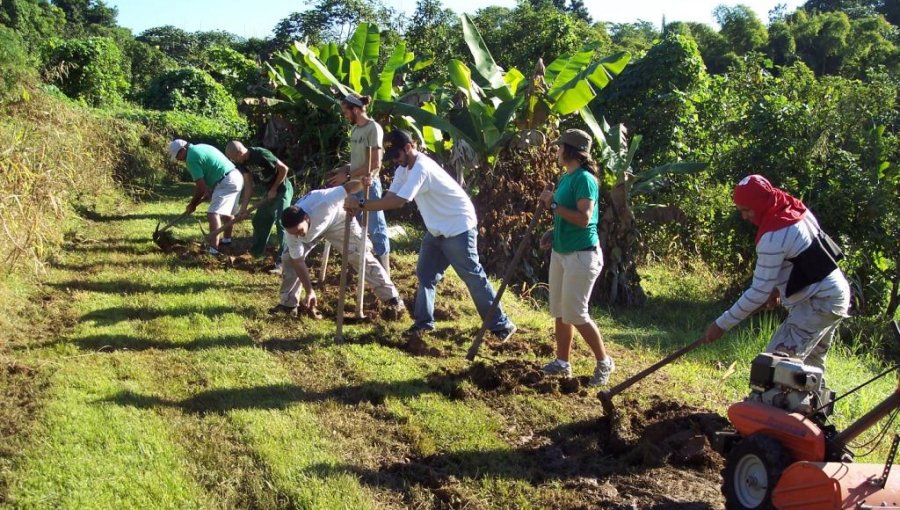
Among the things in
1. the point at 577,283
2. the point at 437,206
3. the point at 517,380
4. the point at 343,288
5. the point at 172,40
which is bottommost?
the point at 517,380

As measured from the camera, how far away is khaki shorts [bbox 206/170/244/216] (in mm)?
10477

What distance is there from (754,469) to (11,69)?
13.4 meters

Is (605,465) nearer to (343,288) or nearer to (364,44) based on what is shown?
(343,288)

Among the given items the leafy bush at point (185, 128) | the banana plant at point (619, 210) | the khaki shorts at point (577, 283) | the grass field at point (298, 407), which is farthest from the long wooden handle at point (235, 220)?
the leafy bush at point (185, 128)

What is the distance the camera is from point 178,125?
65.5 feet

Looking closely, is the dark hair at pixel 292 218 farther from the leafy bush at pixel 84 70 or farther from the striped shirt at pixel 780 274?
the leafy bush at pixel 84 70

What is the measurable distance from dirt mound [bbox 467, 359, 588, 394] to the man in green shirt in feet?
17.2

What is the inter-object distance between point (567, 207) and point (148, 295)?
15.9ft

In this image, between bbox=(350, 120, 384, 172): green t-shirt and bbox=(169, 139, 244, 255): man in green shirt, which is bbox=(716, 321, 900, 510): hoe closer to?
bbox=(350, 120, 384, 172): green t-shirt

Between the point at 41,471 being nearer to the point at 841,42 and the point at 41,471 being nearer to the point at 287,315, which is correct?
the point at 287,315

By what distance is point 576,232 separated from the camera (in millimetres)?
5883

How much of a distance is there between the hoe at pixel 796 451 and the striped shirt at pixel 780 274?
0.39m

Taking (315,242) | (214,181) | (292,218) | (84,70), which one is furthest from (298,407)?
(84,70)

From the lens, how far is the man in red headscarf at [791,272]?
4.66 m
